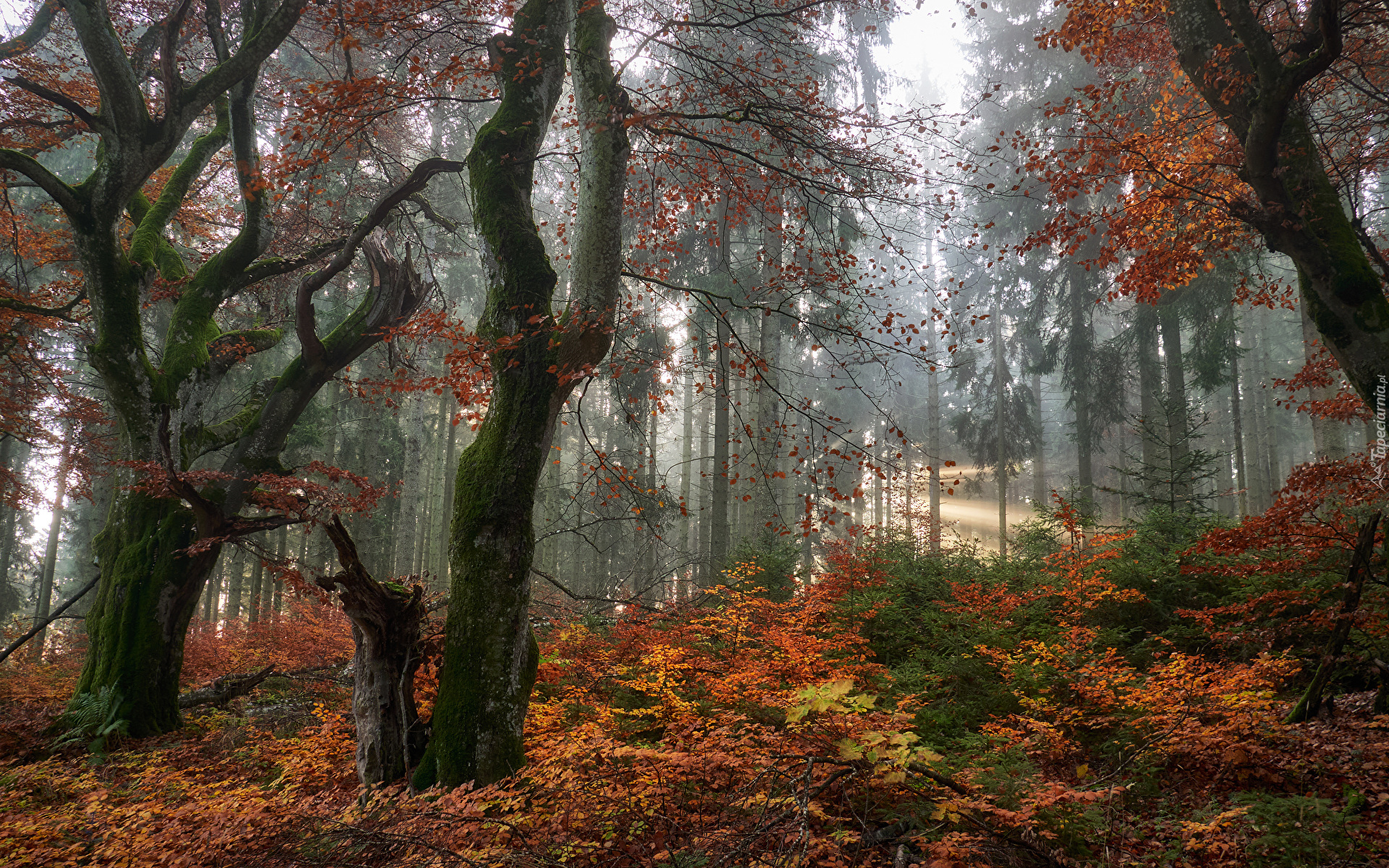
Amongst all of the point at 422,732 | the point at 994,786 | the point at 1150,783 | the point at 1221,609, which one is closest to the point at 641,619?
the point at 422,732

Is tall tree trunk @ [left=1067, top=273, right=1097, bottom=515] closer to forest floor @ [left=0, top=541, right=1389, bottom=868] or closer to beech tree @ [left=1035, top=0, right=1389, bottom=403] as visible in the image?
beech tree @ [left=1035, top=0, right=1389, bottom=403]

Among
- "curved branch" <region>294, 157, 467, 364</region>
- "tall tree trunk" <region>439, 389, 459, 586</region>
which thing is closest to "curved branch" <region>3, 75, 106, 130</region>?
"curved branch" <region>294, 157, 467, 364</region>

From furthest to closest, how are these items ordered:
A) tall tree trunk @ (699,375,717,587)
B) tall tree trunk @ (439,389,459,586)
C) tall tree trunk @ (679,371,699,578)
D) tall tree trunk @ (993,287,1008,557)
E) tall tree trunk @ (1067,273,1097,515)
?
1. tall tree trunk @ (679,371,699,578)
2. tall tree trunk @ (993,287,1008,557)
3. tall tree trunk @ (439,389,459,586)
4. tall tree trunk @ (1067,273,1097,515)
5. tall tree trunk @ (699,375,717,587)

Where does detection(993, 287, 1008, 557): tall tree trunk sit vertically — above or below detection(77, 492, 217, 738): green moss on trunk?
above

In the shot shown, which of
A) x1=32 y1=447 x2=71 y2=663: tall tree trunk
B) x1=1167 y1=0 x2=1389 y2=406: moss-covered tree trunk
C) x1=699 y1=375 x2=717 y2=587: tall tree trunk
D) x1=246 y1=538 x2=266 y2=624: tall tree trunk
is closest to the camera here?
x1=1167 y1=0 x2=1389 y2=406: moss-covered tree trunk

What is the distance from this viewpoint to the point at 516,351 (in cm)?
470

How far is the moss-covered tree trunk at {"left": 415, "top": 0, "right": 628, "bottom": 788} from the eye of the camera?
13.6ft

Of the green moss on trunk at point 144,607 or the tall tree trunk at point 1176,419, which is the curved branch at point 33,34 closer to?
the green moss on trunk at point 144,607

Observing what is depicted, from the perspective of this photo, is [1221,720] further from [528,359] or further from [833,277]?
[528,359]

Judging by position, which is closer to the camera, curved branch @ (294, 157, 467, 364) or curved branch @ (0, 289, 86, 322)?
curved branch @ (294, 157, 467, 364)

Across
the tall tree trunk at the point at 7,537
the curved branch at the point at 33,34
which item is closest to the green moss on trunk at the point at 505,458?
the curved branch at the point at 33,34

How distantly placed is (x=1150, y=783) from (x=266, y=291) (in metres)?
11.3

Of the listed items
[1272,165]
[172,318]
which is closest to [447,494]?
[172,318]

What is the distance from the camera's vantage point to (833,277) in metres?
5.14
